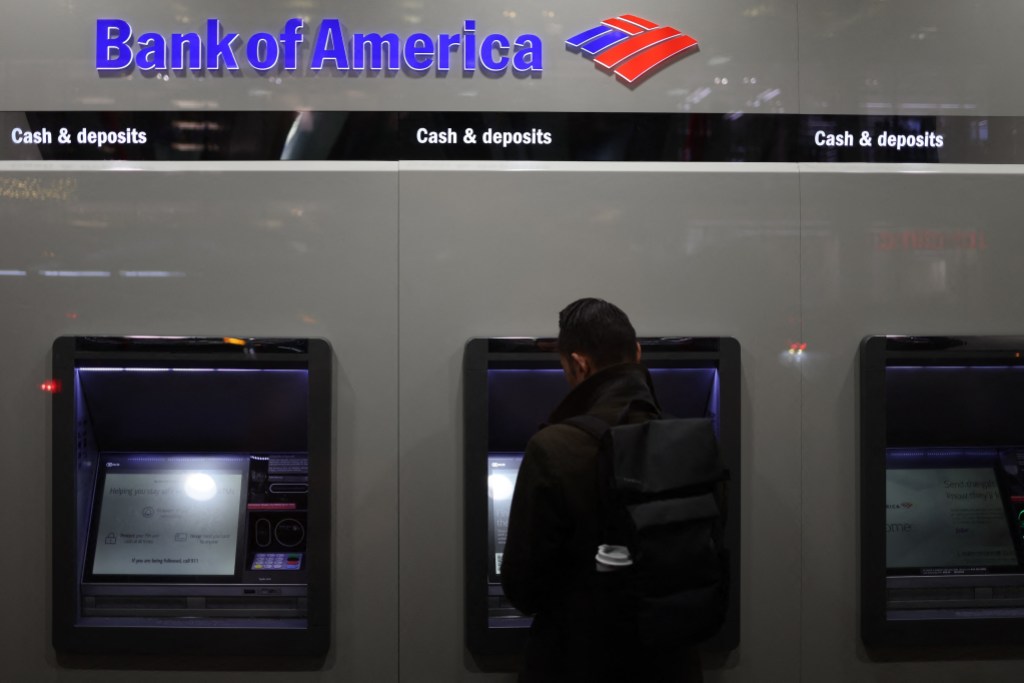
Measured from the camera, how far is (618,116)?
10.0 feet

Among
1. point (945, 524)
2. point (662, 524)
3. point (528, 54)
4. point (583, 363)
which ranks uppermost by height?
point (528, 54)

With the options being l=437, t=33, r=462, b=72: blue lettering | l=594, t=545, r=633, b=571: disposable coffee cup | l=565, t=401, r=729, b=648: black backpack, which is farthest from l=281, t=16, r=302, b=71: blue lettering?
l=594, t=545, r=633, b=571: disposable coffee cup

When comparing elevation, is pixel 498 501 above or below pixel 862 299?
below

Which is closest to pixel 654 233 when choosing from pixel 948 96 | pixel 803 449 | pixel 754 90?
pixel 754 90

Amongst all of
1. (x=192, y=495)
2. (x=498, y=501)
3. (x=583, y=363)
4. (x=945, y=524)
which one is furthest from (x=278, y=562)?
(x=945, y=524)

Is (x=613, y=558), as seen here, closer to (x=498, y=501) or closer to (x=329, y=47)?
(x=498, y=501)

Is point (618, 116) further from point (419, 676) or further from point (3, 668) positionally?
point (3, 668)

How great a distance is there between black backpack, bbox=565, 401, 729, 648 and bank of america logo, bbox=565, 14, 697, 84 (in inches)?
61.9

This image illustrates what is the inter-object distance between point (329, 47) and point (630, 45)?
108 centimetres

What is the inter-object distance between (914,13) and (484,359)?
6.72 feet

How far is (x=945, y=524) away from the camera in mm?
3029

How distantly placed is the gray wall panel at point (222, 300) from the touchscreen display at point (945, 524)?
1.80 meters

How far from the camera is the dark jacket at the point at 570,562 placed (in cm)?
199

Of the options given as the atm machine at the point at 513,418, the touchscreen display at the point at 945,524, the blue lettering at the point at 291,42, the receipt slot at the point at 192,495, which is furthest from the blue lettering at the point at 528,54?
the touchscreen display at the point at 945,524
